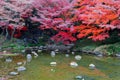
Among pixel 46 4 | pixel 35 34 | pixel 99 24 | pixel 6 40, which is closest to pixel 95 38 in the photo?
pixel 99 24

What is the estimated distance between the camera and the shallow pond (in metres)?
9.85

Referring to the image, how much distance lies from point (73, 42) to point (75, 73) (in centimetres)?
770

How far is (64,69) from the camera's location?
11.2 m

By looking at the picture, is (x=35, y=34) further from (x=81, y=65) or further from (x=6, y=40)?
(x=81, y=65)

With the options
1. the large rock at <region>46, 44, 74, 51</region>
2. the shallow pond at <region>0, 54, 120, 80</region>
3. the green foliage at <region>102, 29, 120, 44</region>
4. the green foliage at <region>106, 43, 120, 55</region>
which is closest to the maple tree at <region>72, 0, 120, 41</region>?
the green foliage at <region>102, 29, 120, 44</region>

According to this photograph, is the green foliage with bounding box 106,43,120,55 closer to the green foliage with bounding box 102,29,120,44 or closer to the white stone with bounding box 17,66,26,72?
the green foliage with bounding box 102,29,120,44

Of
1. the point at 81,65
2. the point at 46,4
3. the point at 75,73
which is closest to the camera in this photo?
the point at 75,73

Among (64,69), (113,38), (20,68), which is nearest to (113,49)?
(113,38)

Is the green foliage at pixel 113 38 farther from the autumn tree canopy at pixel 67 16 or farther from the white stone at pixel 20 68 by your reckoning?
the white stone at pixel 20 68

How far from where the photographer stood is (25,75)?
32.9 ft

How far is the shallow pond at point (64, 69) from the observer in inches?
388

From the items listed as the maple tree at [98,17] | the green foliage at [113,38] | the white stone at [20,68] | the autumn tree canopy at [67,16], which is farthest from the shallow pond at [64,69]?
the green foliage at [113,38]

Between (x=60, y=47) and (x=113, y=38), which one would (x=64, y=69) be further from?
(x=60, y=47)

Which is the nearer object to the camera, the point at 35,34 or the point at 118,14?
the point at 118,14
